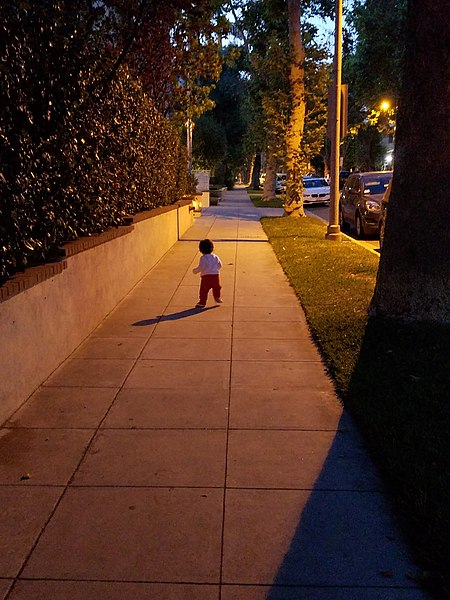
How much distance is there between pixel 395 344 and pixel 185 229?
14063 millimetres

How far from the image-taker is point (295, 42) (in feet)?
76.6

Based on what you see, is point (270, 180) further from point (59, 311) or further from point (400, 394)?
point (400, 394)

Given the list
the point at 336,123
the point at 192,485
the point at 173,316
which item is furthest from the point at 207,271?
the point at 336,123

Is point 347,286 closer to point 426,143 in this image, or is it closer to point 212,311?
point 212,311

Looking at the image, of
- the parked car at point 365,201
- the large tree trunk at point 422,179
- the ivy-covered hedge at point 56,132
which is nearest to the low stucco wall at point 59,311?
the ivy-covered hedge at point 56,132

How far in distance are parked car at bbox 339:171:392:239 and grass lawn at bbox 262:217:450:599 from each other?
285 inches

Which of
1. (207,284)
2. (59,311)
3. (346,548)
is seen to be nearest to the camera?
(346,548)

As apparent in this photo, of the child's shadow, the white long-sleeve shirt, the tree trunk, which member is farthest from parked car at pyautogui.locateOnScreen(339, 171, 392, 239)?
the tree trunk

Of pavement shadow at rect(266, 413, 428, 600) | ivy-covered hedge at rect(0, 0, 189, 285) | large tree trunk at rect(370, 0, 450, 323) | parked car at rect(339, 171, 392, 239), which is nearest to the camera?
pavement shadow at rect(266, 413, 428, 600)

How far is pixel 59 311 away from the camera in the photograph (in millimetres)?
6473

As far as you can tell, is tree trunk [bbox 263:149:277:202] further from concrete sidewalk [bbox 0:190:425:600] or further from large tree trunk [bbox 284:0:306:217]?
concrete sidewalk [bbox 0:190:425:600]

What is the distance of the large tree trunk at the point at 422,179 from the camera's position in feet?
23.9

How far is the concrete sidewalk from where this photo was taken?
10.0ft

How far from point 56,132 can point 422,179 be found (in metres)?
4.10
